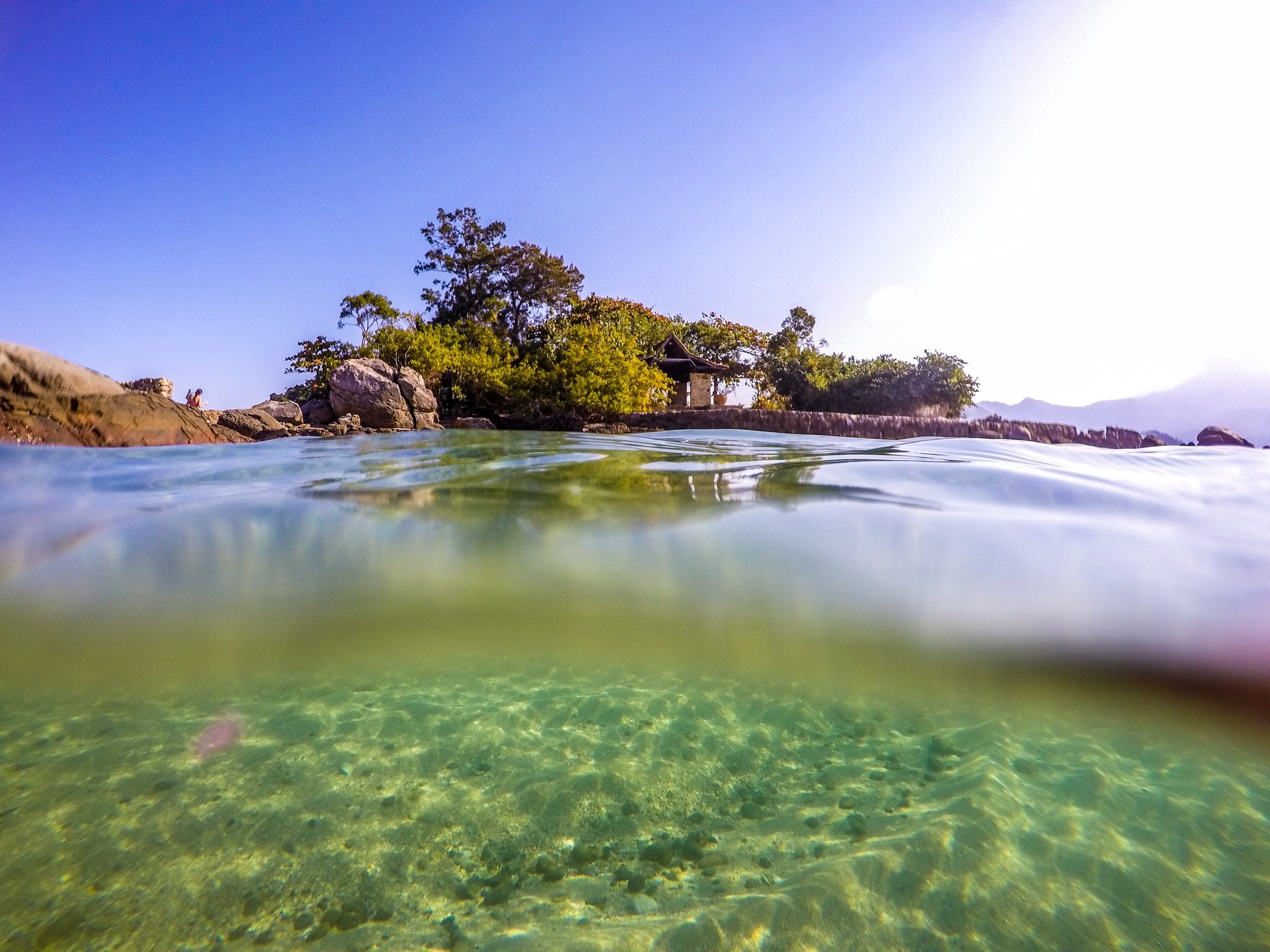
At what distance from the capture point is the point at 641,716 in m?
2.27

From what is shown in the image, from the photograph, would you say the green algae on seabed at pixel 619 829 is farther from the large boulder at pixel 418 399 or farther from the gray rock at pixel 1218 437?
the gray rock at pixel 1218 437

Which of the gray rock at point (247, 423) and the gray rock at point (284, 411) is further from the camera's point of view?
the gray rock at point (284, 411)

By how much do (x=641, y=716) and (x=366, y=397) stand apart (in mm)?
16739

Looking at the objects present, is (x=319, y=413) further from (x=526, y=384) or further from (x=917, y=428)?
(x=917, y=428)

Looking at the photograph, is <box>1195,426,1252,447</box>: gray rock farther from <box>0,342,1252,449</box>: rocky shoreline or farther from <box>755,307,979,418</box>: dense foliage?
<box>755,307,979,418</box>: dense foliage

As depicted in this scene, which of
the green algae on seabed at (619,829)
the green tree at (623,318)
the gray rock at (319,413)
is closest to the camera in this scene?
the green algae on seabed at (619,829)

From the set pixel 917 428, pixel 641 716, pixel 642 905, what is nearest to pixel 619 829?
pixel 642 905

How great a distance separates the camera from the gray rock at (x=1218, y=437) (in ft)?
48.9

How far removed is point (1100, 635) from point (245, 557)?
4.85 m

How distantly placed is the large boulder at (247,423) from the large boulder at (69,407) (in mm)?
4587

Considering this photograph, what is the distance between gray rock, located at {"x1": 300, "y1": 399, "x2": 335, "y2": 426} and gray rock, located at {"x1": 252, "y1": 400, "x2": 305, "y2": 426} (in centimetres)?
23

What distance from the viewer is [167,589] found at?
3395mm

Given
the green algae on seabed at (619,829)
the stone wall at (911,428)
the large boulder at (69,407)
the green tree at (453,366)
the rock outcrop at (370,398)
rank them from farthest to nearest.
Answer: the green tree at (453,366) → the rock outcrop at (370,398) → the stone wall at (911,428) → the large boulder at (69,407) → the green algae on seabed at (619,829)

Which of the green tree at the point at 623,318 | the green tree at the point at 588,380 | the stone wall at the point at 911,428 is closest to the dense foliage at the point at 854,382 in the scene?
the green tree at the point at 623,318
